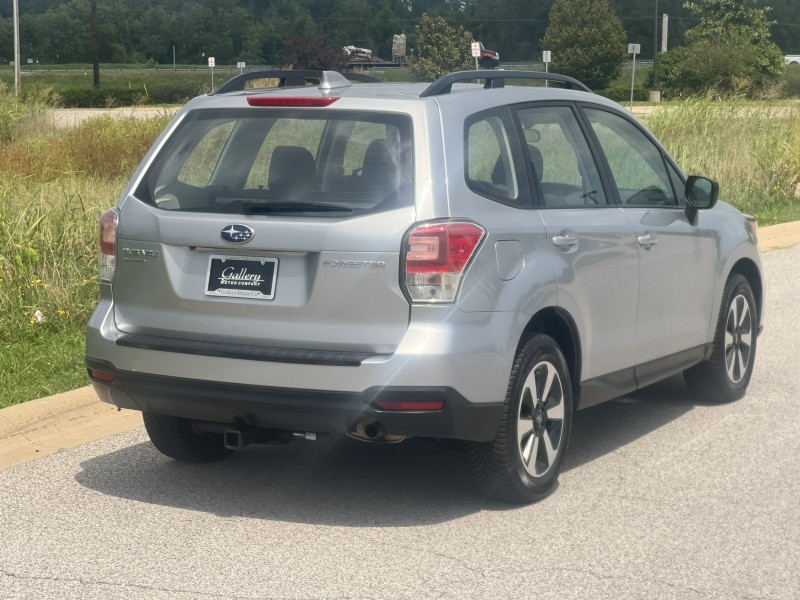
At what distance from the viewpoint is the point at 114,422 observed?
728cm

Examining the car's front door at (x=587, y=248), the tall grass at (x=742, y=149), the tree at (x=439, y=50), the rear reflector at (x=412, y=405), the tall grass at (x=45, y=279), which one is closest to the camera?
the rear reflector at (x=412, y=405)

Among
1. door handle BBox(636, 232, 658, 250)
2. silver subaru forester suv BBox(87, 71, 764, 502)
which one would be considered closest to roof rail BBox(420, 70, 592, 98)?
silver subaru forester suv BBox(87, 71, 764, 502)

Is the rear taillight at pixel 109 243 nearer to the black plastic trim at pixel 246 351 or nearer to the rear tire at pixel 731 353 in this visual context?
the black plastic trim at pixel 246 351

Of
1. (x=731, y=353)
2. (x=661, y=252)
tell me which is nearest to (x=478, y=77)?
(x=661, y=252)

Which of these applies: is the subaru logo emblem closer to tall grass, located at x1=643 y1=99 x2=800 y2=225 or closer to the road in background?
the road in background

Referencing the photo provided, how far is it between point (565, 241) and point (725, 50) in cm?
5358

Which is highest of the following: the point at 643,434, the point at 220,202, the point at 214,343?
the point at 220,202

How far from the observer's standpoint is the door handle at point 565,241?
5.92m

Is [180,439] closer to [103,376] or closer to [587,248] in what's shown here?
[103,376]

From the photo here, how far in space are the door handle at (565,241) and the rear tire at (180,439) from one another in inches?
73.2

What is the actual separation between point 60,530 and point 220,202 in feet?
4.89

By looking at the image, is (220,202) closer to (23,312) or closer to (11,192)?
(23,312)

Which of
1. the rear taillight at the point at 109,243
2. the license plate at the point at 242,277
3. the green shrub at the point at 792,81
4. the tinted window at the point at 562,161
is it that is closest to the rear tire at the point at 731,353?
the tinted window at the point at 562,161

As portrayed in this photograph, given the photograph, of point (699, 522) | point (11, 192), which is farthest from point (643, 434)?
point (11, 192)
